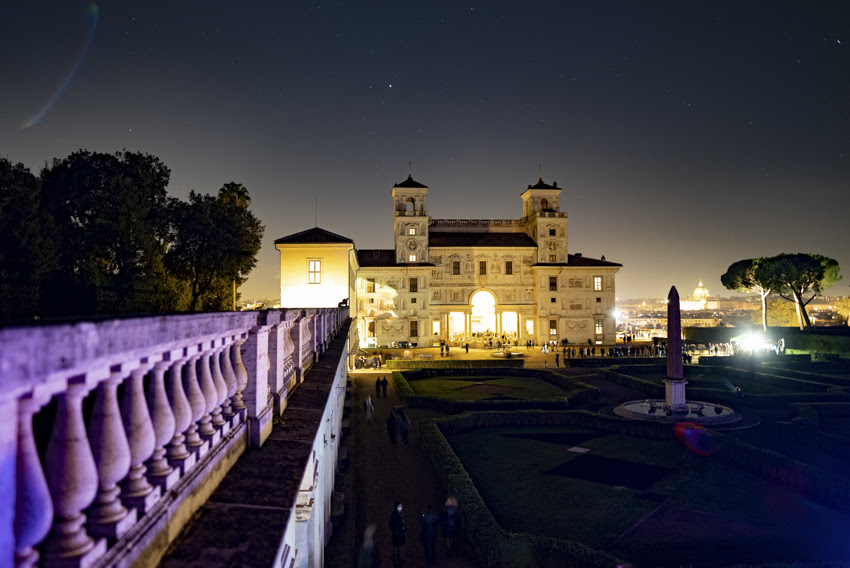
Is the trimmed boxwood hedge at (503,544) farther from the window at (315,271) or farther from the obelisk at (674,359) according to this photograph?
the window at (315,271)

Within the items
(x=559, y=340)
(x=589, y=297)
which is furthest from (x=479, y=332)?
(x=589, y=297)

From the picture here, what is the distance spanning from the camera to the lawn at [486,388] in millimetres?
28391

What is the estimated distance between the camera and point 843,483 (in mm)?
12430

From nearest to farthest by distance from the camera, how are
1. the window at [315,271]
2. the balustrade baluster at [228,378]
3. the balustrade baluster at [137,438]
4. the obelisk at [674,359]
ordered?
the balustrade baluster at [137,438], the balustrade baluster at [228,378], the obelisk at [674,359], the window at [315,271]

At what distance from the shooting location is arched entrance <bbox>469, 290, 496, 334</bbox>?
60.9 m

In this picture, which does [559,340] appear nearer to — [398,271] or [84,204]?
[398,271]

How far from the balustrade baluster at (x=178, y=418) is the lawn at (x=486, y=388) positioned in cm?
2518

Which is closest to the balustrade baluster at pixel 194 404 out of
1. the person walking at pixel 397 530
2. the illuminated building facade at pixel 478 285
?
the person walking at pixel 397 530

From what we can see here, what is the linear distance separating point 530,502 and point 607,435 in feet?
27.8

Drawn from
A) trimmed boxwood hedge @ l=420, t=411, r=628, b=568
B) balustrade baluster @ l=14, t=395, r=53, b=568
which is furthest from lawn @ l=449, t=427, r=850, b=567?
balustrade baluster @ l=14, t=395, r=53, b=568

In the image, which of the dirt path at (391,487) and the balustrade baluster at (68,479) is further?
the dirt path at (391,487)

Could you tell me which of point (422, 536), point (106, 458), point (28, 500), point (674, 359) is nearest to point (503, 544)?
point (422, 536)

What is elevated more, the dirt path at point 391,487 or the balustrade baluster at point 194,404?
the balustrade baluster at point 194,404

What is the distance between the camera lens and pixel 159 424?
2584 mm
